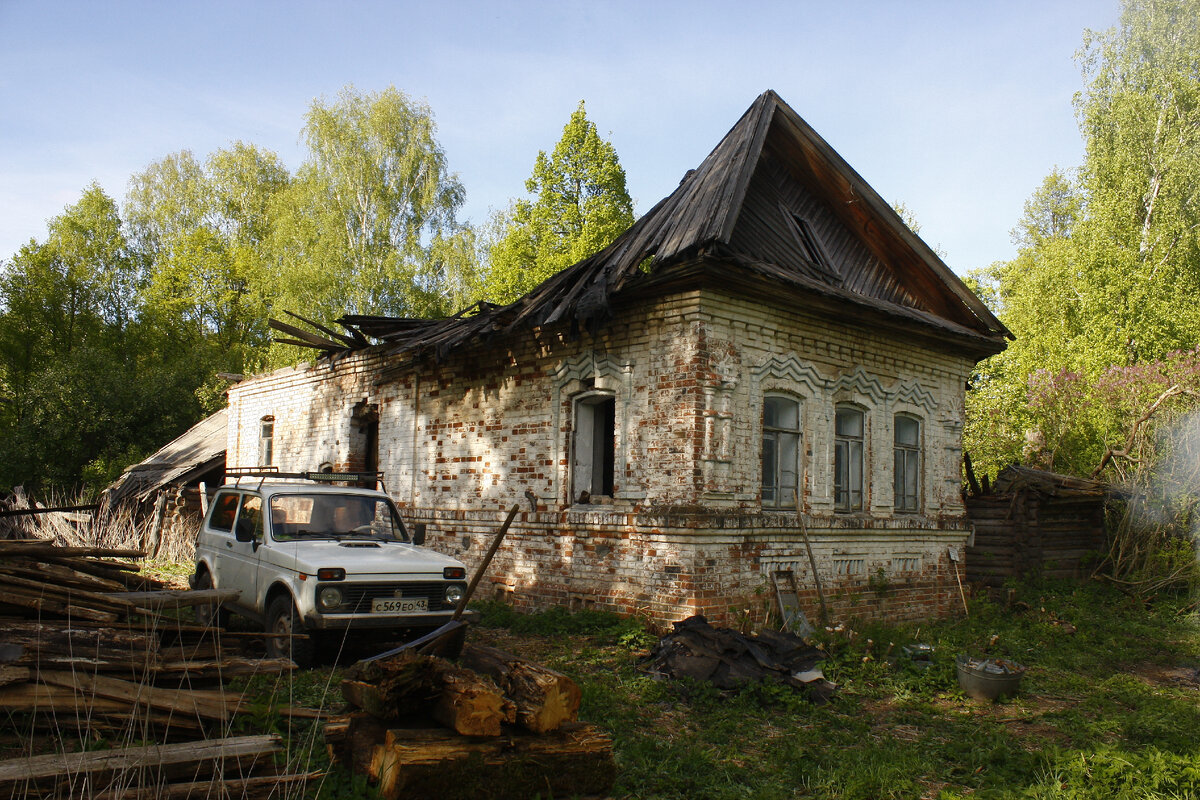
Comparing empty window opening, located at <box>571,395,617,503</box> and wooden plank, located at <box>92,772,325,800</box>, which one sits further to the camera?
empty window opening, located at <box>571,395,617,503</box>

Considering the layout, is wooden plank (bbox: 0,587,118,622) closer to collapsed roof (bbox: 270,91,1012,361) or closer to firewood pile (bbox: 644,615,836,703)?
firewood pile (bbox: 644,615,836,703)

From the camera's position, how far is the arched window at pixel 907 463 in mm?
12336

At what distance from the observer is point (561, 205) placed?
86.7 ft

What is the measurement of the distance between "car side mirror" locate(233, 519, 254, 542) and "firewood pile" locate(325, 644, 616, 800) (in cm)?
393

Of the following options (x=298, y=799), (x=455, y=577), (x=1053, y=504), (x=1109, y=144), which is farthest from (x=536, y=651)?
(x=1109, y=144)

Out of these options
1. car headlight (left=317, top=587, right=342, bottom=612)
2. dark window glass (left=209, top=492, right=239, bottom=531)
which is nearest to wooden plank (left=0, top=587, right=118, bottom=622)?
car headlight (left=317, top=587, right=342, bottom=612)

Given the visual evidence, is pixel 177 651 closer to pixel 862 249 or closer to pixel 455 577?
pixel 455 577

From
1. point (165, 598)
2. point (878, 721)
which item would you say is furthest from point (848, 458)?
point (165, 598)

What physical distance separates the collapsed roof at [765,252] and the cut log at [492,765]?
5581 millimetres

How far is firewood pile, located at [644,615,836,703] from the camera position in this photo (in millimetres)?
7395

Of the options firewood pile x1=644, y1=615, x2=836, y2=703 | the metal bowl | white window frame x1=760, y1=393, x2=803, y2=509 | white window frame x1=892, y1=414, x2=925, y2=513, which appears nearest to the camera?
firewood pile x1=644, y1=615, x2=836, y2=703

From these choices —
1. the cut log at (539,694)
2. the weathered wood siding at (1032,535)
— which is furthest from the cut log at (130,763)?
the weathered wood siding at (1032,535)

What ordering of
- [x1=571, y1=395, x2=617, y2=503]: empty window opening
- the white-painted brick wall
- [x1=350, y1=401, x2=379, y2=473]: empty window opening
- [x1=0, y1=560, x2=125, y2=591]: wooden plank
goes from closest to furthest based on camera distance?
[x1=0, y1=560, x2=125, y2=591]: wooden plank → the white-painted brick wall → [x1=571, y1=395, x2=617, y2=503]: empty window opening → [x1=350, y1=401, x2=379, y2=473]: empty window opening

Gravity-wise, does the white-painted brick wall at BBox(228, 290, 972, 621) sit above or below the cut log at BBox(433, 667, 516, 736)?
above
